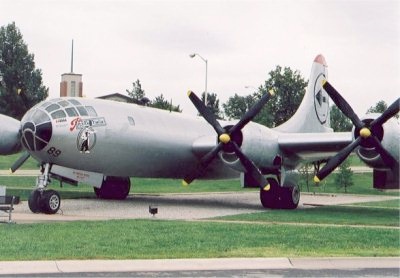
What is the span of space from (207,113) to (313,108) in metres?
8.85

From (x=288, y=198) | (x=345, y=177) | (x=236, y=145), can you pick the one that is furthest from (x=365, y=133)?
(x=345, y=177)

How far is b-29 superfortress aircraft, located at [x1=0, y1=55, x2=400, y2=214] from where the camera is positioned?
2031 centimetres

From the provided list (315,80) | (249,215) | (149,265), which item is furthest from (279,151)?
(149,265)

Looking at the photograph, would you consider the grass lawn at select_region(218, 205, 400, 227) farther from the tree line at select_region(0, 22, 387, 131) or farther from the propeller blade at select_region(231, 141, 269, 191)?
the tree line at select_region(0, 22, 387, 131)

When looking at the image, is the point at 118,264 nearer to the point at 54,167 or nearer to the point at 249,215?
the point at 249,215

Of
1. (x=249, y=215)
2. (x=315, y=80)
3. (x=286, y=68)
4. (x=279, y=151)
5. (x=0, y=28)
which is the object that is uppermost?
(x=0, y=28)

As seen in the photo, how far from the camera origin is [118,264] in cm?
1042

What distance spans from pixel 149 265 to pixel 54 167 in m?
12.2

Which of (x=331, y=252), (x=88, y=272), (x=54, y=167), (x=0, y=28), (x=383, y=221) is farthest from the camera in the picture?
(x=0, y=28)

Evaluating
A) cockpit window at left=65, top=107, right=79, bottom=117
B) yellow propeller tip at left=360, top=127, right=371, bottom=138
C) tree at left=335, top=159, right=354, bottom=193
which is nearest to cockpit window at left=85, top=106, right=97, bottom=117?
cockpit window at left=65, top=107, right=79, bottom=117

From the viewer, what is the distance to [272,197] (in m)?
24.4

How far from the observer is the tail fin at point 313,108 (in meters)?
29.7

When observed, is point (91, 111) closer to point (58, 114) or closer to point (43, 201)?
point (58, 114)

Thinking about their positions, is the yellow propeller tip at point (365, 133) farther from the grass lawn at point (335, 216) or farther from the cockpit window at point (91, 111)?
the cockpit window at point (91, 111)
